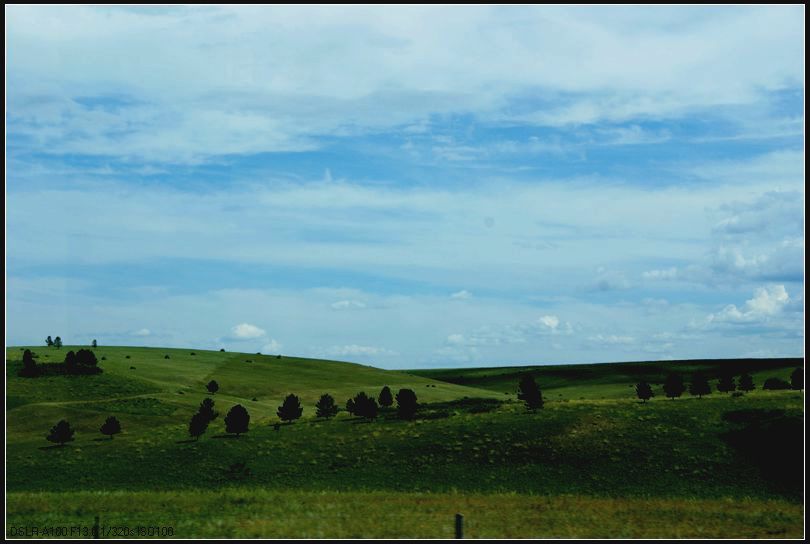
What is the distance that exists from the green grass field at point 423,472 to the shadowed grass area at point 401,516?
15 cm

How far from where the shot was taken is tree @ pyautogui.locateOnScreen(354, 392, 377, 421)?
83.8 m

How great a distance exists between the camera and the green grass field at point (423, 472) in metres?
36.5

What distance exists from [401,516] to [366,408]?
46422 millimetres

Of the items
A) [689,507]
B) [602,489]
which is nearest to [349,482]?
[602,489]

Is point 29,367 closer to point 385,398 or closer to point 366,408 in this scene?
point 385,398

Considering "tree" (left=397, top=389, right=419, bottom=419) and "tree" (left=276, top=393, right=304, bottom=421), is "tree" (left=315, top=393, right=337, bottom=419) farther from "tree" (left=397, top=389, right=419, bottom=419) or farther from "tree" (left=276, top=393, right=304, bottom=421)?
"tree" (left=397, top=389, right=419, bottom=419)

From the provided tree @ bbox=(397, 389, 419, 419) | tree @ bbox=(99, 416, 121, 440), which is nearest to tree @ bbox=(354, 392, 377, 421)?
tree @ bbox=(397, 389, 419, 419)

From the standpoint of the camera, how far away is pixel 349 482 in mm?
60375

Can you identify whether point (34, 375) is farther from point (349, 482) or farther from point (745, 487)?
point (745, 487)

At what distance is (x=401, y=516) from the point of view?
3812 cm

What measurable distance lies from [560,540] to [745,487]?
3401cm

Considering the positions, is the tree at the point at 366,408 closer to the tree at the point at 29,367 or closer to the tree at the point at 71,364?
the tree at the point at 71,364

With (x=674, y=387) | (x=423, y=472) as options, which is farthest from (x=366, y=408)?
(x=674, y=387)

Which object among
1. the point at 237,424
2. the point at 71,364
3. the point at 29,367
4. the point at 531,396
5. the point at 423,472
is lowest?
the point at 423,472
